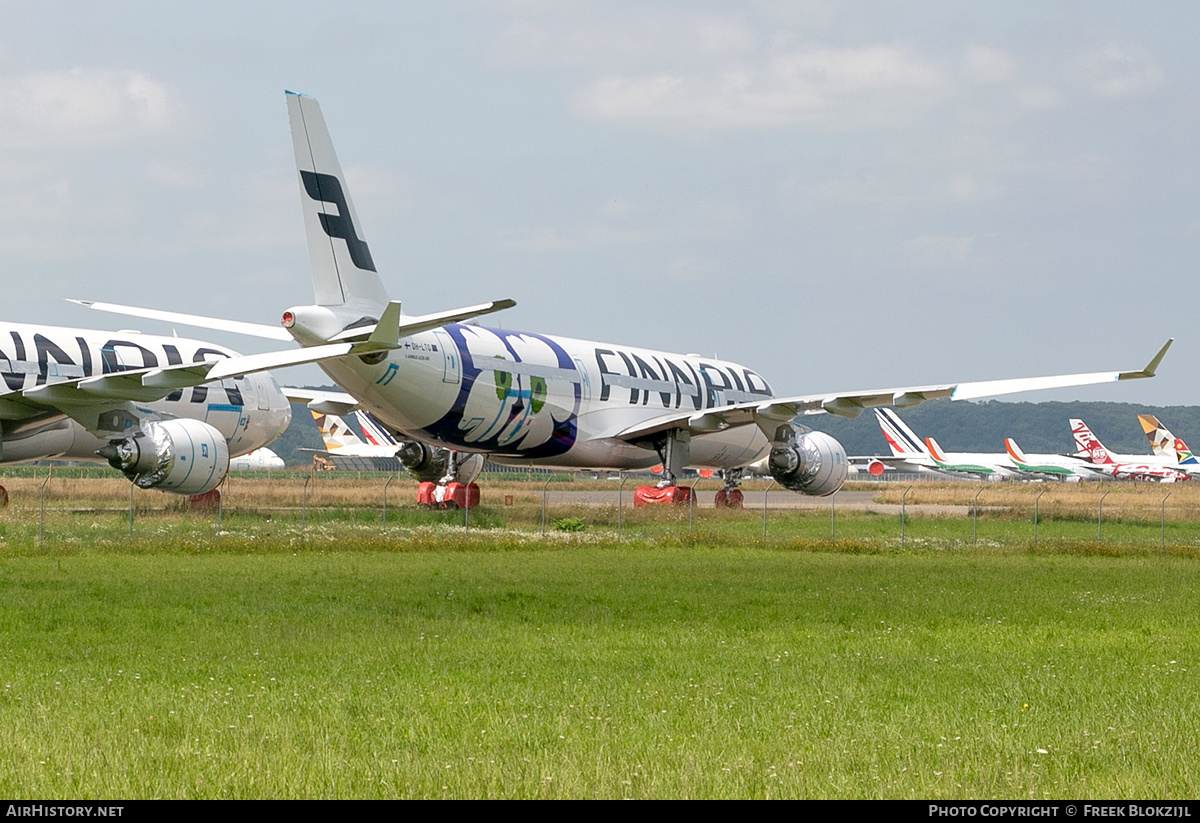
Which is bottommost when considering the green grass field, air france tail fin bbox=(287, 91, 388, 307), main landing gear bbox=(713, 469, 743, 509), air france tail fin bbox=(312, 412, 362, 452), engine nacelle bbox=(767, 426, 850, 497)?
the green grass field

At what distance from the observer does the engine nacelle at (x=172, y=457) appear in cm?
2956

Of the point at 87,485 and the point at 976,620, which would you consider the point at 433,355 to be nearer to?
the point at 976,620

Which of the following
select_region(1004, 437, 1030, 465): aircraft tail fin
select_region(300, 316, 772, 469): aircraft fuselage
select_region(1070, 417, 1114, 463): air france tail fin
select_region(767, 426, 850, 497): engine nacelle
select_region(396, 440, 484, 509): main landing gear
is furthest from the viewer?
select_region(1070, 417, 1114, 463): air france tail fin

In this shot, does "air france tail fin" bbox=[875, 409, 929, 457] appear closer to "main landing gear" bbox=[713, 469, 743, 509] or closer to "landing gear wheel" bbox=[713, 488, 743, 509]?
"main landing gear" bbox=[713, 469, 743, 509]

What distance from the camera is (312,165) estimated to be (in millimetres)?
29609

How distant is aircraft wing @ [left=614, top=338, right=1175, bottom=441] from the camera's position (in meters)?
34.1

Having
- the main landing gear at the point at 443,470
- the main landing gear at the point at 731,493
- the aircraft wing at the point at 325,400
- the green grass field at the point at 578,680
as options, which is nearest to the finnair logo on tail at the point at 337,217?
the green grass field at the point at 578,680

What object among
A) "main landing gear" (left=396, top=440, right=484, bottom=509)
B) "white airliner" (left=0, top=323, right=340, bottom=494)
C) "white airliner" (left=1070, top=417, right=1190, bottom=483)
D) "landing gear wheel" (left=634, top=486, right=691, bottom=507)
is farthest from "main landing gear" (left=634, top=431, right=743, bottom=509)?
"white airliner" (left=1070, top=417, right=1190, bottom=483)

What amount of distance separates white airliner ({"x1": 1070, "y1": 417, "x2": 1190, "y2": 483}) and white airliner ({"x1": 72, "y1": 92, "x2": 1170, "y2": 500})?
7800cm

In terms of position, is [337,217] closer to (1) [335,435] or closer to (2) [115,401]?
(2) [115,401]

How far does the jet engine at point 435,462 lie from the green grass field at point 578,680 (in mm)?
15436

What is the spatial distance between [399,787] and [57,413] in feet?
A: 81.2
